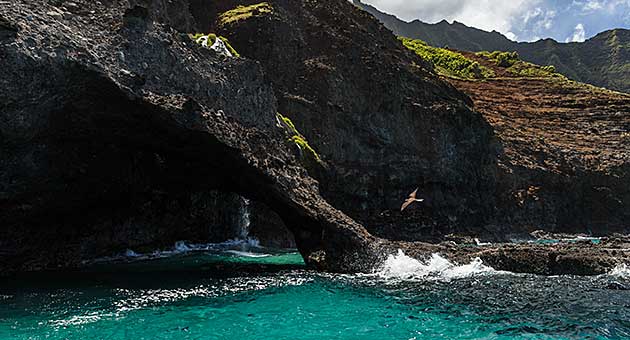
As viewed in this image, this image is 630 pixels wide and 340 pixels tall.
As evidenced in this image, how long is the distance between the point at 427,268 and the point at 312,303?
769 cm

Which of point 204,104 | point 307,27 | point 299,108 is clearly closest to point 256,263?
point 204,104

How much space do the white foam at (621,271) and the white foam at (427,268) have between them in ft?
14.5

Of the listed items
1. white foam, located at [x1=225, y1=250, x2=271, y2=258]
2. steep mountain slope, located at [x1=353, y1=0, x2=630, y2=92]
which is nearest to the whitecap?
white foam, located at [x1=225, y1=250, x2=271, y2=258]

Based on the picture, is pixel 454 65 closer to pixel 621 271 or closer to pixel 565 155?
pixel 565 155

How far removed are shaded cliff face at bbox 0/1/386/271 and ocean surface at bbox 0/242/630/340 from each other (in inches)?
103

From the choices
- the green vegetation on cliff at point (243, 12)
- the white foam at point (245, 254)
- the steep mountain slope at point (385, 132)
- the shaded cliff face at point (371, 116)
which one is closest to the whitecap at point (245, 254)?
the white foam at point (245, 254)

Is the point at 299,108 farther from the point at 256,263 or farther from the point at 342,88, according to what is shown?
the point at 256,263

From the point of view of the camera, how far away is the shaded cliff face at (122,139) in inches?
625

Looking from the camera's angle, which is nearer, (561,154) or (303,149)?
(303,149)

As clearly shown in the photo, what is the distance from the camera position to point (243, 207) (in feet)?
108

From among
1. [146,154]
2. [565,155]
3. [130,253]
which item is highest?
[565,155]

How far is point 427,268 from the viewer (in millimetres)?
20828

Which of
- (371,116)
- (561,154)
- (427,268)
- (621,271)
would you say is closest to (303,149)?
(371,116)

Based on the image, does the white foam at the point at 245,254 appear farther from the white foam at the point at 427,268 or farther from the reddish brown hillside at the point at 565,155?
the reddish brown hillside at the point at 565,155
